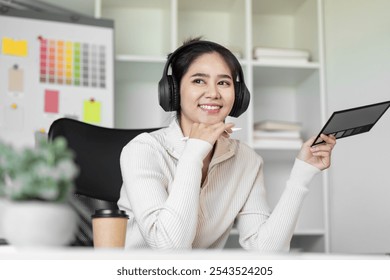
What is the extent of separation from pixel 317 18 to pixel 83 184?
178 cm

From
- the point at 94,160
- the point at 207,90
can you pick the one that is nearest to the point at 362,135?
the point at 207,90

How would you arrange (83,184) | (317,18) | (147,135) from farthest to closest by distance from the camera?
(317,18) → (83,184) → (147,135)

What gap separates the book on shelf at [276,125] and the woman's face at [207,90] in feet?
4.13

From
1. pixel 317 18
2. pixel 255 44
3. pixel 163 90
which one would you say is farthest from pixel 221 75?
pixel 255 44

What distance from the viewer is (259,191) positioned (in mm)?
1544

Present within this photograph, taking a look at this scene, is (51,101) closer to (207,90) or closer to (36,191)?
(207,90)

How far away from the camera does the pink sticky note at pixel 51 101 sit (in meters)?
2.51

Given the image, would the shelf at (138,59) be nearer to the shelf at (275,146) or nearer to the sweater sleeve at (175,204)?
the shelf at (275,146)

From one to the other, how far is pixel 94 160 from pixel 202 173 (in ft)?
1.17

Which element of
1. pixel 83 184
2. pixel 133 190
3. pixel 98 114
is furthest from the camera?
pixel 98 114

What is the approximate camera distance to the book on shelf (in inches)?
110

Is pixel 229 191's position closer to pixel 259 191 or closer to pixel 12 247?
pixel 259 191

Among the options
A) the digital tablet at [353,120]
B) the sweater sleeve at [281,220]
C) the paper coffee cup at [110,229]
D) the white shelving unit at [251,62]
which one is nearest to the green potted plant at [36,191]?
the paper coffee cup at [110,229]

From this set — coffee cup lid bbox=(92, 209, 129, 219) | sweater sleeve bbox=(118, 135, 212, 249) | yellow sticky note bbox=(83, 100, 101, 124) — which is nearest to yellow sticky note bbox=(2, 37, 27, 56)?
yellow sticky note bbox=(83, 100, 101, 124)
